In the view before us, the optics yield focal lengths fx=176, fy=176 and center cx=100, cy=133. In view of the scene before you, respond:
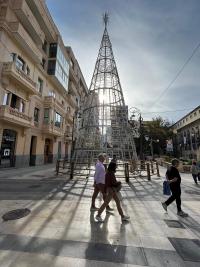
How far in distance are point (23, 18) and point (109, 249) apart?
21957 mm

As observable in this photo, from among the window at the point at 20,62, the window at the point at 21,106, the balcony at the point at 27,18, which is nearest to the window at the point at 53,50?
the balcony at the point at 27,18

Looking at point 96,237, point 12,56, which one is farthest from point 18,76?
point 96,237

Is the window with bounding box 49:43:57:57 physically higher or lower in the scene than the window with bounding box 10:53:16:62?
higher

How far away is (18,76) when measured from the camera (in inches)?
666

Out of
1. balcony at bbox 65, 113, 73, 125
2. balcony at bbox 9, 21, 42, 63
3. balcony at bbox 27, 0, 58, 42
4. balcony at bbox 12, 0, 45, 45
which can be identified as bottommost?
balcony at bbox 65, 113, 73, 125

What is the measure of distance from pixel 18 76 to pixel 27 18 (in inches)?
259

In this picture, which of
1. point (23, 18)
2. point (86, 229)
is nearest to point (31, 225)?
point (86, 229)

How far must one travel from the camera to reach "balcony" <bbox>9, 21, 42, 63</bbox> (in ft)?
54.3

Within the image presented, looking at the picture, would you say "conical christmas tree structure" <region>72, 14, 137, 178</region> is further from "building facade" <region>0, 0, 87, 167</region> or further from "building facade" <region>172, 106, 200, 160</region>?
"building facade" <region>172, 106, 200, 160</region>

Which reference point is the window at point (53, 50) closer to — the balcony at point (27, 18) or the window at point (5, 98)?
the balcony at point (27, 18)

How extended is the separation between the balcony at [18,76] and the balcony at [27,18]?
563cm

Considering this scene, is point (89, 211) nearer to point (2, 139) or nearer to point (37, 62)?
point (2, 139)

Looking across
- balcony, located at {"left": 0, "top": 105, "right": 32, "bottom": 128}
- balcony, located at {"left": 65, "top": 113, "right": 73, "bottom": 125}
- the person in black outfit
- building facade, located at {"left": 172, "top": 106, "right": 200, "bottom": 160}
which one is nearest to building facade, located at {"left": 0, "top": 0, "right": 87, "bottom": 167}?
balcony, located at {"left": 0, "top": 105, "right": 32, "bottom": 128}

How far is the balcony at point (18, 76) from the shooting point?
15727 millimetres
